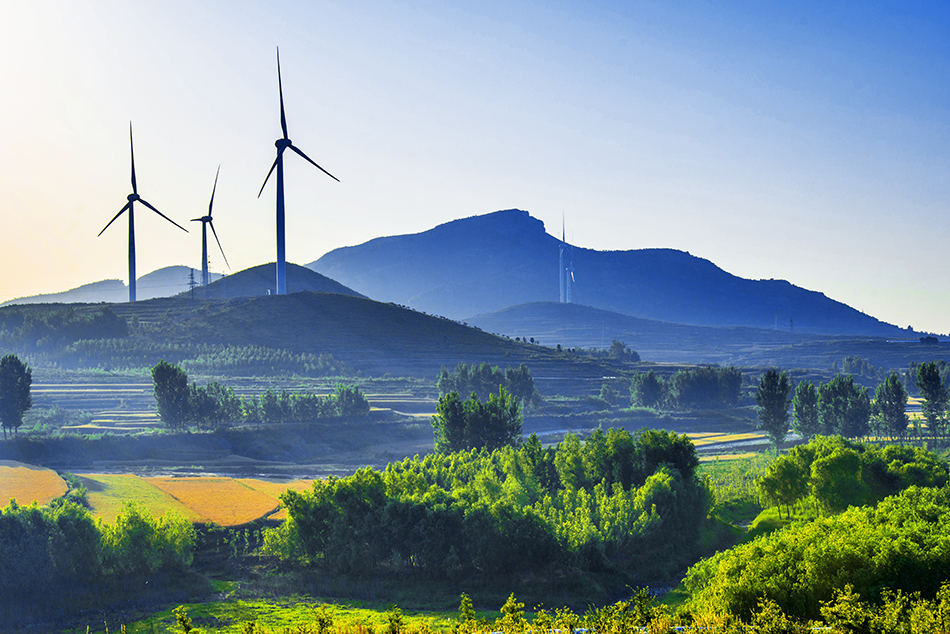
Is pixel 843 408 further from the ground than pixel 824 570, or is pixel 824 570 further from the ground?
pixel 824 570

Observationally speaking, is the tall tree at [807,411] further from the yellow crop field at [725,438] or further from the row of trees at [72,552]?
the row of trees at [72,552]

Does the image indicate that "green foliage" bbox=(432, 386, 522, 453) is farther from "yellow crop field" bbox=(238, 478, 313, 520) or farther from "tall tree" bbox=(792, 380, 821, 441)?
"tall tree" bbox=(792, 380, 821, 441)

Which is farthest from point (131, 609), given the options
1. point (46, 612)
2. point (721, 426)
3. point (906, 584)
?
point (721, 426)

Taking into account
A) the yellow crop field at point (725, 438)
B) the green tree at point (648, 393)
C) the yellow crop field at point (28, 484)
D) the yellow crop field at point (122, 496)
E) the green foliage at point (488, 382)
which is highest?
the green foliage at point (488, 382)

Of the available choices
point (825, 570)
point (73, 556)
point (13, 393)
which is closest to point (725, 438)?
point (13, 393)

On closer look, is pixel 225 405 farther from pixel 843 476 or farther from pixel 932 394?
pixel 932 394

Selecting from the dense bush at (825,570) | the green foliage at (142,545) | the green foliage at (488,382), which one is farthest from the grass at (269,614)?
the green foliage at (488,382)
